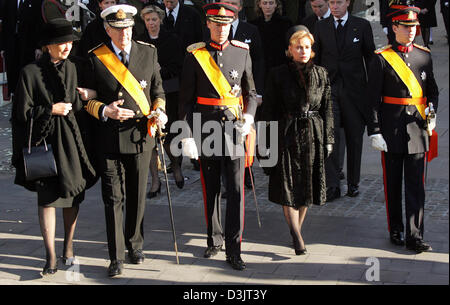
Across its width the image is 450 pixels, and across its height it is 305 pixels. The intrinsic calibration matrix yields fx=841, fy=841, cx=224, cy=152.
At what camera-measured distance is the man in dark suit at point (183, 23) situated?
8.98 meters

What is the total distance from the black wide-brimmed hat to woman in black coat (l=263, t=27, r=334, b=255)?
5.34ft

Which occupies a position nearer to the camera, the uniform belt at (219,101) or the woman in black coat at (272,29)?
the uniform belt at (219,101)

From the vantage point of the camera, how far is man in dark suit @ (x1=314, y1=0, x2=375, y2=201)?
8312 millimetres

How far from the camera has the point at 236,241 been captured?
6.46 metres

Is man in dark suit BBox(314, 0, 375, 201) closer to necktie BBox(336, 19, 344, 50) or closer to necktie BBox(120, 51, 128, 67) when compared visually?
necktie BBox(336, 19, 344, 50)

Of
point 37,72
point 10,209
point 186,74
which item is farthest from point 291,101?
point 10,209

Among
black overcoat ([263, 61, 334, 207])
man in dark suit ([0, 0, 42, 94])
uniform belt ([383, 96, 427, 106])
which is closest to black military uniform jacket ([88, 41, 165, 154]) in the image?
black overcoat ([263, 61, 334, 207])

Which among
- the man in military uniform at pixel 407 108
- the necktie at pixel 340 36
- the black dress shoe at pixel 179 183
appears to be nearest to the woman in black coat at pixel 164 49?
the black dress shoe at pixel 179 183

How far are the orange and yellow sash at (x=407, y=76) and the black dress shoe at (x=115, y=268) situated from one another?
2663mm

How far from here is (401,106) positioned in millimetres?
6777

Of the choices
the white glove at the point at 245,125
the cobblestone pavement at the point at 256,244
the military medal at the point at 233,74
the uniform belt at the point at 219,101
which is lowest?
the cobblestone pavement at the point at 256,244

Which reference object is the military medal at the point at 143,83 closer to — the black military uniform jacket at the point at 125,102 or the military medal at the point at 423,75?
the black military uniform jacket at the point at 125,102

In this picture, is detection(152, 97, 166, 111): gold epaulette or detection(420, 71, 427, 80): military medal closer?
detection(152, 97, 166, 111): gold epaulette

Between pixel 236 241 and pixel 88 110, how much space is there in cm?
150
